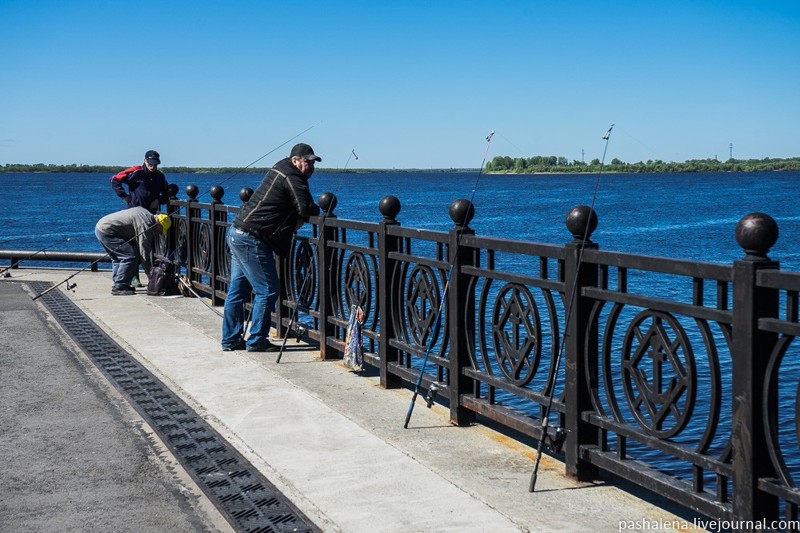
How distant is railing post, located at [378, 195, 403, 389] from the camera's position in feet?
25.4

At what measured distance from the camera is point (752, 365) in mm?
4191

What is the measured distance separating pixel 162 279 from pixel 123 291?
0.67m

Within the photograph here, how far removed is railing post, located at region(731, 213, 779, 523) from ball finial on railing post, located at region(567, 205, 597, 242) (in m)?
1.17

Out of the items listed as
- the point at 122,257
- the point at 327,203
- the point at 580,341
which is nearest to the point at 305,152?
the point at 327,203

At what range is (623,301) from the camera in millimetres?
5016

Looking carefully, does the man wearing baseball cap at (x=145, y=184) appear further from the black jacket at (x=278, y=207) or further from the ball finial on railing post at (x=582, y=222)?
the ball finial on railing post at (x=582, y=222)

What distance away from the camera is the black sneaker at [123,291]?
1388 cm

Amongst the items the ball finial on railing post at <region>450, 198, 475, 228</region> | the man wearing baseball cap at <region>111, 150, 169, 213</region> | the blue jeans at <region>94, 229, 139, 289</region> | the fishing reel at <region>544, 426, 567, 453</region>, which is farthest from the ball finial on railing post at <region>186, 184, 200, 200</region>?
the fishing reel at <region>544, 426, 567, 453</region>

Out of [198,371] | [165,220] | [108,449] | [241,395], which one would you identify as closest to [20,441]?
[108,449]

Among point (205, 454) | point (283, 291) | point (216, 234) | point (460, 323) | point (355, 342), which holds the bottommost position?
point (205, 454)

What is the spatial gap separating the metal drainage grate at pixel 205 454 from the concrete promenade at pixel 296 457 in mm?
75

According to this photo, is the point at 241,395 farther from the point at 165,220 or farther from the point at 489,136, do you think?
the point at 165,220

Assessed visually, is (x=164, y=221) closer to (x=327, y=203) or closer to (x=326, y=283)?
(x=327, y=203)

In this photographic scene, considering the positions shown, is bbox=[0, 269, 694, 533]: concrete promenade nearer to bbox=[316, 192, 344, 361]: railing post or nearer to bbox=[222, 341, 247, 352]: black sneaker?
bbox=[222, 341, 247, 352]: black sneaker
